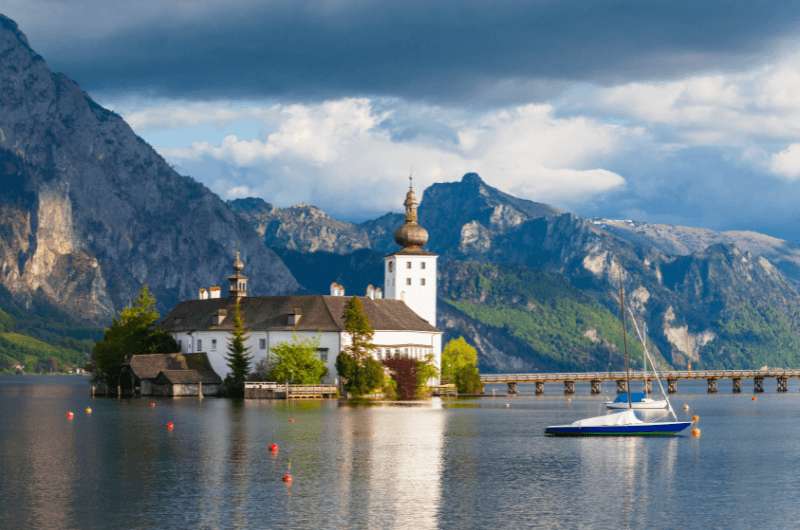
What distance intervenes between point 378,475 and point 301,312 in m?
97.6

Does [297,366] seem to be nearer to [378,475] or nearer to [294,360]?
[294,360]

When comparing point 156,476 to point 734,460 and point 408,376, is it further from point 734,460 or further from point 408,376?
point 408,376

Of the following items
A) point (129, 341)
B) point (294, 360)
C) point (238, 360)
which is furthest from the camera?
point (129, 341)

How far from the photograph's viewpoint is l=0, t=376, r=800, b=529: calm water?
2163 inches

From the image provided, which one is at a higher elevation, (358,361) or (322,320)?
(322,320)

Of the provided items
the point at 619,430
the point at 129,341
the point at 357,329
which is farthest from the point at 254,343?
the point at 619,430

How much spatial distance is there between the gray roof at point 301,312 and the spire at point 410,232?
12.6m

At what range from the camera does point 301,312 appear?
6516 inches

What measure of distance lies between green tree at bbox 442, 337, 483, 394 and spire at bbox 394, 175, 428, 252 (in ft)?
51.1

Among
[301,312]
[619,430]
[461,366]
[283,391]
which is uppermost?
[301,312]

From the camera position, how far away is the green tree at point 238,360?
6344 inches

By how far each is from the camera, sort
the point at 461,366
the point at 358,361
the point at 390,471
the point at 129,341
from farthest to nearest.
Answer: the point at 461,366 → the point at 129,341 → the point at 358,361 → the point at 390,471

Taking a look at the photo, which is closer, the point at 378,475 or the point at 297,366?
the point at 378,475

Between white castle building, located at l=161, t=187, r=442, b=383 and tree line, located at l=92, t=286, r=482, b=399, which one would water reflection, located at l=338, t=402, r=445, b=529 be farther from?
white castle building, located at l=161, t=187, r=442, b=383
